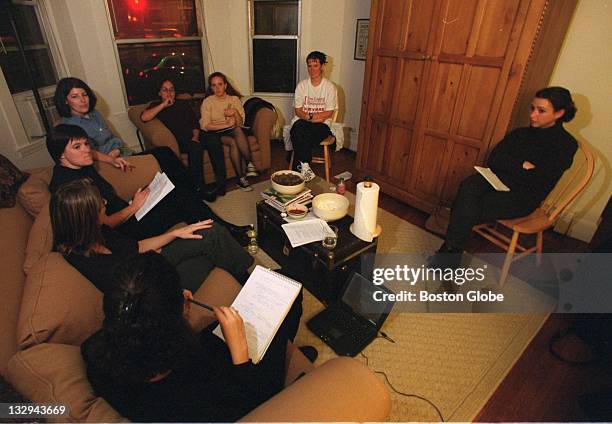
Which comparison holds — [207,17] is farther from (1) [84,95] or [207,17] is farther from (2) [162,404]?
(2) [162,404]

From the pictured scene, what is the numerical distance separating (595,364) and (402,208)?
1721 mm

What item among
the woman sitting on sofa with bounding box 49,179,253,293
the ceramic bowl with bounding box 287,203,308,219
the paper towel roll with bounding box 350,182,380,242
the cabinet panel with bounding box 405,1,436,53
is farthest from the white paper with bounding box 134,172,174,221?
the cabinet panel with bounding box 405,1,436,53

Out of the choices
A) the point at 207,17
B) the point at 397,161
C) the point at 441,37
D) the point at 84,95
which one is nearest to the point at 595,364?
the point at 397,161

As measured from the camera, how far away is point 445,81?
257cm

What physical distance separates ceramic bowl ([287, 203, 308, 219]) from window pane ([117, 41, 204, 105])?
2791 millimetres

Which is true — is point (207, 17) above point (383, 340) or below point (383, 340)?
above

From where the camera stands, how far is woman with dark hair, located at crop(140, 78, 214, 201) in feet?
10.6

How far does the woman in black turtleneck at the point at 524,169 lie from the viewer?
201 centimetres

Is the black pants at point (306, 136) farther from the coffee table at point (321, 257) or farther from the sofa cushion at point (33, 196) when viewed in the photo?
the sofa cushion at point (33, 196)

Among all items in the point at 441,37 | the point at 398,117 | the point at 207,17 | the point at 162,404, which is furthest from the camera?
the point at 207,17

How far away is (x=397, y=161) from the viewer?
3115 mm

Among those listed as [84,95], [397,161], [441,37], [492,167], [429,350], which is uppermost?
[441,37]

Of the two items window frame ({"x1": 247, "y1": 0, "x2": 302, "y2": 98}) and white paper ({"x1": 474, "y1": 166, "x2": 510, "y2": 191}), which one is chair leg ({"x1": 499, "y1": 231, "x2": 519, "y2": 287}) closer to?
white paper ({"x1": 474, "y1": 166, "x2": 510, "y2": 191})

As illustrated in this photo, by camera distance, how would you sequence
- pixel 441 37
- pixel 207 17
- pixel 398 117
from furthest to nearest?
pixel 207 17 → pixel 398 117 → pixel 441 37
